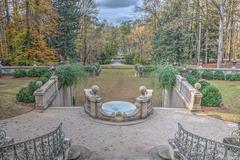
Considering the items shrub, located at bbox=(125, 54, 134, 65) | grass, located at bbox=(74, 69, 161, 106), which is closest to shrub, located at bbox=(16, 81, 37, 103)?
grass, located at bbox=(74, 69, 161, 106)

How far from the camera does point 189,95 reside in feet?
42.1

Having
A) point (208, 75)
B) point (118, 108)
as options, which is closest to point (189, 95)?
point (118, 108)

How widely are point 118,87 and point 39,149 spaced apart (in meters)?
16.2

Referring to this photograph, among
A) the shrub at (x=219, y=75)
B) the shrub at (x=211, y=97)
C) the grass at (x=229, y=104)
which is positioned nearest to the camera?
the grass at (x=229, y=104)

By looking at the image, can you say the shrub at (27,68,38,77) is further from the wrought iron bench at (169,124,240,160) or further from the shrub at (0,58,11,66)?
the wrought iron bench at (169,124,240,160)

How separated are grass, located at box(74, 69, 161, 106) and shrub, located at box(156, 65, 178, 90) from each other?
0.74m

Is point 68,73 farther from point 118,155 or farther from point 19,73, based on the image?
point 118,155

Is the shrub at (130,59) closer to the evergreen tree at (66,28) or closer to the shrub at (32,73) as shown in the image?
the evergreen tree at (66,28)

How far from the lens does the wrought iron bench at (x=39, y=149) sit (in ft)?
17.4

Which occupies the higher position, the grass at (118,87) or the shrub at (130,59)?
the shrub at (130,59)

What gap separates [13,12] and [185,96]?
18215 millimetres

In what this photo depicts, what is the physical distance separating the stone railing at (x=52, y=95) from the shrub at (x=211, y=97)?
836 cm

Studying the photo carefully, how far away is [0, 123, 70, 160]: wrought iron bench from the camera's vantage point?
17.4 feet

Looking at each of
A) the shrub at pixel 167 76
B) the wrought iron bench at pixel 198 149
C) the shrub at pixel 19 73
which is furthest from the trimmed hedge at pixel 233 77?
the shrub at pixel 19 73
